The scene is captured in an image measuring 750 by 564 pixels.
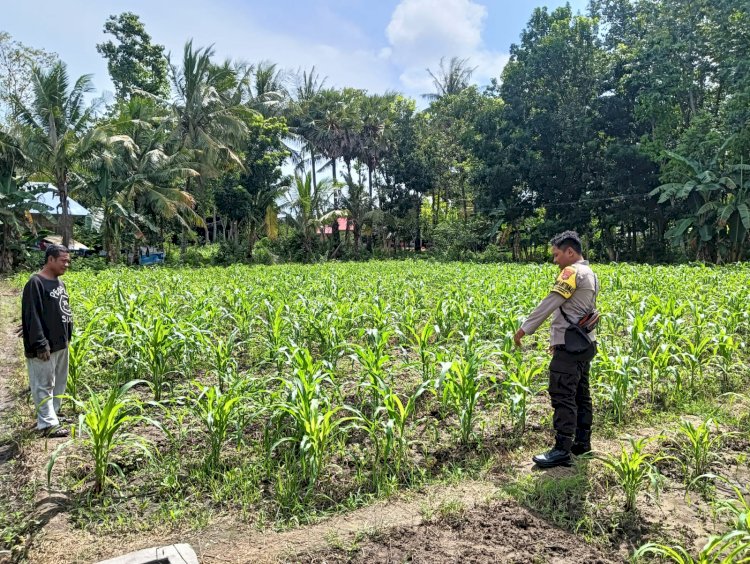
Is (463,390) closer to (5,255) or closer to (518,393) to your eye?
(518,393)

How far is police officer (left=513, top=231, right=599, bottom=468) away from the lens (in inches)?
144

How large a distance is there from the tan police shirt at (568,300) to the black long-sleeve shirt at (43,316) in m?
3.94

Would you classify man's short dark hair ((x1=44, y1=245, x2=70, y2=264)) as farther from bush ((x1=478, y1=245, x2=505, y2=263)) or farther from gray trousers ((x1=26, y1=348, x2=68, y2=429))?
bush ((x1=478, y1=245, x2=505, y2=263))

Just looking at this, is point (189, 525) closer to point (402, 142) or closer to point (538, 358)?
point (538, 358)

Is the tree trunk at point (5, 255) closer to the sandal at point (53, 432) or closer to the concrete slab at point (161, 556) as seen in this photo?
the sandal at point (53, 432)

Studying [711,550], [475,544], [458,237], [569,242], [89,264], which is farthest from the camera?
[458,237]

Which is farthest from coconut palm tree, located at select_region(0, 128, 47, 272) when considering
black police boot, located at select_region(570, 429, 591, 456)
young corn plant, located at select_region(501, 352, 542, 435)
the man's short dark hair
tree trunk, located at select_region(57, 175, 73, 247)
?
black police boot, located at select_region(570, 429, 591, 456)

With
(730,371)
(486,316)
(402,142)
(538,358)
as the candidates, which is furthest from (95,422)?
(402,142)

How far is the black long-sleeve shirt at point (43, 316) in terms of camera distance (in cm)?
411

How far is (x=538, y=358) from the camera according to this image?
17.0 feet

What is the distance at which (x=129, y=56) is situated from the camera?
31797 millimetres

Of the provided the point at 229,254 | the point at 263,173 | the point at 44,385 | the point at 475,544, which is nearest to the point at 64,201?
the point at 229,254

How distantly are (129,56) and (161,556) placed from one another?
36466 millimetres

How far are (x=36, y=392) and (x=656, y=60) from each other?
88.5 feet
